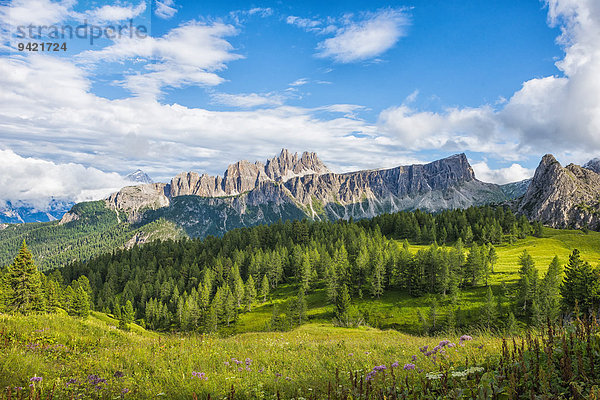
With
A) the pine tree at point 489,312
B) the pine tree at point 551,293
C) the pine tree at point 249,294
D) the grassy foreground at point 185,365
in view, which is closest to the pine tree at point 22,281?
the grassy foreground at point 185,365

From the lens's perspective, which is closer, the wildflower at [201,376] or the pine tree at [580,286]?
the wildflower at [201,376]

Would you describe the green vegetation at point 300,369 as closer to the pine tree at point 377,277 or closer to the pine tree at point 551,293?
the pine tree at point 551,293

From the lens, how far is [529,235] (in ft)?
483

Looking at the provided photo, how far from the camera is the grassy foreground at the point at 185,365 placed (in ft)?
26.9

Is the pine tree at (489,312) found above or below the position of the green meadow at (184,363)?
below

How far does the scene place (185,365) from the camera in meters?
10.6

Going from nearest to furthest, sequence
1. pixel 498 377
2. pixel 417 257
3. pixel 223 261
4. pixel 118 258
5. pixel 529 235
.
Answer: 1. pixel 498 377
2. pixel 417 257
3. pixel 223 261
4. pixel 529 235
5. pixel 118 258

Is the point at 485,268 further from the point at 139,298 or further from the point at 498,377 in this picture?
the point at 139,298

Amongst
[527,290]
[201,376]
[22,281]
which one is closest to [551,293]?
[527,290]

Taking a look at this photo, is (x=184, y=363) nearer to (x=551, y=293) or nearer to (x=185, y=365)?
(x=185, y=365)

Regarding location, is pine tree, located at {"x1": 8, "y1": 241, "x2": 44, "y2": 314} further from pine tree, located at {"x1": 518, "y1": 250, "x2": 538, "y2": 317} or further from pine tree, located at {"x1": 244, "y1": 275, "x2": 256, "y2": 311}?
pine tree, located at {"x1": 518, "y1": 250, "x2": 538, "y2": 317}

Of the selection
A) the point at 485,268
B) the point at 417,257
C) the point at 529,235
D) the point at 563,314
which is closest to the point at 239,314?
the point at 417,257

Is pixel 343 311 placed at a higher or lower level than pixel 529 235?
lower

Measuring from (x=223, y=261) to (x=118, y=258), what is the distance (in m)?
86.3
